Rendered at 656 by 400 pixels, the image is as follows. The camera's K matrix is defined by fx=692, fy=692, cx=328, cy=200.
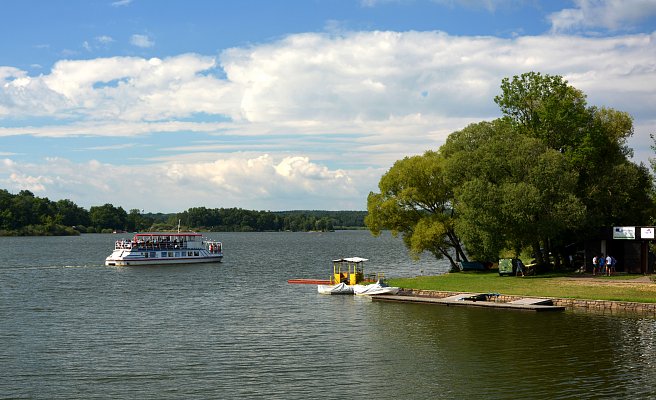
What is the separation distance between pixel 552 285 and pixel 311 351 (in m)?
27.3

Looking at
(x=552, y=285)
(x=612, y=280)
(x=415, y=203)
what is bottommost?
(x=552, y=285)

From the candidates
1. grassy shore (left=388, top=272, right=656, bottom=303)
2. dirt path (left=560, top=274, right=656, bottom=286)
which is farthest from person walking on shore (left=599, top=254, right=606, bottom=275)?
grassy shore (left=388, top=272, right=656, bottom=303)

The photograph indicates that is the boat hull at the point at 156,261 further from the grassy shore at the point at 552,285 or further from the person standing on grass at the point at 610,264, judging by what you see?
the person standing on grass at the point at 610,264

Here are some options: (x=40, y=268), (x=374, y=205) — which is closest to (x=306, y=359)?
(x=374, y=205)

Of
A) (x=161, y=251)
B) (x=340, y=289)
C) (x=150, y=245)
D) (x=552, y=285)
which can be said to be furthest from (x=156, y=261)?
(x=552, y=285)

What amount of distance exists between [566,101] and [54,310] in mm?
49969

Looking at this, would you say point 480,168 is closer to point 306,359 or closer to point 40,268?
point 306,359

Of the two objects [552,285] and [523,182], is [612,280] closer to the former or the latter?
[552,285]

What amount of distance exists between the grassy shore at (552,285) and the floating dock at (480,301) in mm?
2322

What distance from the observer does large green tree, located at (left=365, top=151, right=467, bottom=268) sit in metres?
70.2

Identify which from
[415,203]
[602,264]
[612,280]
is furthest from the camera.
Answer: [415,203]

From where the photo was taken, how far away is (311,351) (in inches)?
1396

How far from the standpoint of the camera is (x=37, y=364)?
3319 centimetres

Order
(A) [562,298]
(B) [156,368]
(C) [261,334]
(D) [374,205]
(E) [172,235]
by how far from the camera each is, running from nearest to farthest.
Result: (B) [156,368] → (C) [261,334] → (A) [562,298] → (D) [374,205] → (E) [172,235]
